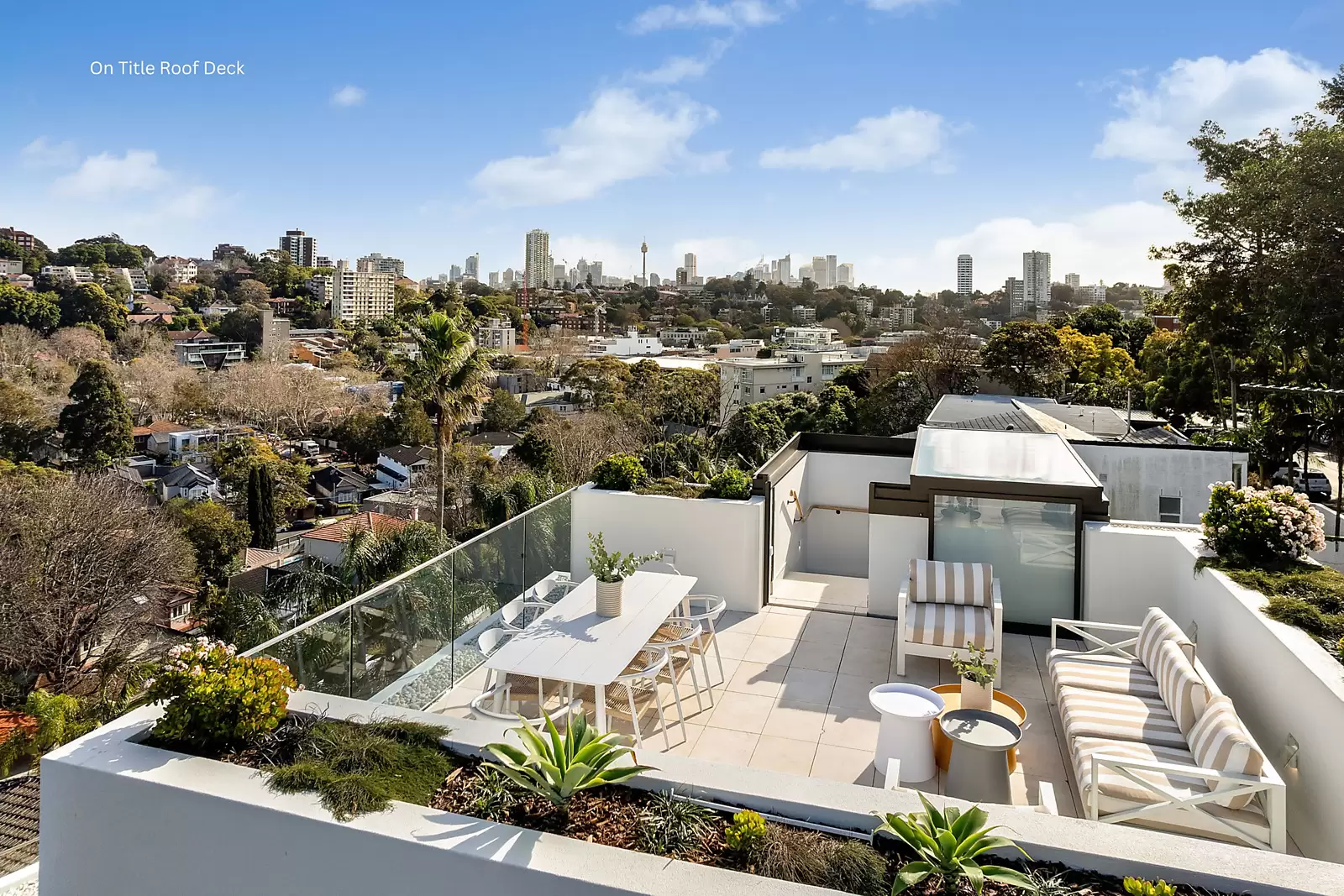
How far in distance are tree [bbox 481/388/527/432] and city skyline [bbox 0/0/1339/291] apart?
604 inches

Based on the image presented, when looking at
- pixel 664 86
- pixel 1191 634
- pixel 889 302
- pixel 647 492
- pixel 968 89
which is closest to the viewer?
pixel 1191 634

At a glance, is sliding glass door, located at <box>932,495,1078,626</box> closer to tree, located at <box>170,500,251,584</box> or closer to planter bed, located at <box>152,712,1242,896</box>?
planter bed, located at <box>152,712,1242,896</box>

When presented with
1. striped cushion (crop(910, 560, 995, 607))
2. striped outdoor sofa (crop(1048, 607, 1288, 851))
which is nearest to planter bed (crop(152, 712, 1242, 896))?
striped outdoor sofa (crop(1048, 607, 1288, 851))

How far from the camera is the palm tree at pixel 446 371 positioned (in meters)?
18.0

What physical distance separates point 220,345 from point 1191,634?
235 feet

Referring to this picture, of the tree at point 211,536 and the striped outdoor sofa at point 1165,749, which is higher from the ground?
the striped outdoor sofa at point 1165,749

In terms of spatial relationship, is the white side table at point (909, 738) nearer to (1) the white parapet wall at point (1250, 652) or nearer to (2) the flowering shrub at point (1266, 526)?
(1) the white parapet wall at point (1250, 652)

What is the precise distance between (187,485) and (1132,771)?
40991mm

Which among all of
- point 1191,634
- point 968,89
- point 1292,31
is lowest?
point 1191,634

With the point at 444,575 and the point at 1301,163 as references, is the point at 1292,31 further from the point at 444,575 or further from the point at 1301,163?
the point at 444,575

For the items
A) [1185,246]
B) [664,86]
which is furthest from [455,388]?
[1185,246]

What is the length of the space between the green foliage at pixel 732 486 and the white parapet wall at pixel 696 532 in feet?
0.29

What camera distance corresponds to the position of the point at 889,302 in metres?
89.2

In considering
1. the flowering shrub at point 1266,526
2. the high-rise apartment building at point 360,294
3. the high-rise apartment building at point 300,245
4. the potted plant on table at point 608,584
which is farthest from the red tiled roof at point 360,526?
the high-rise apartment building at point 300,245
